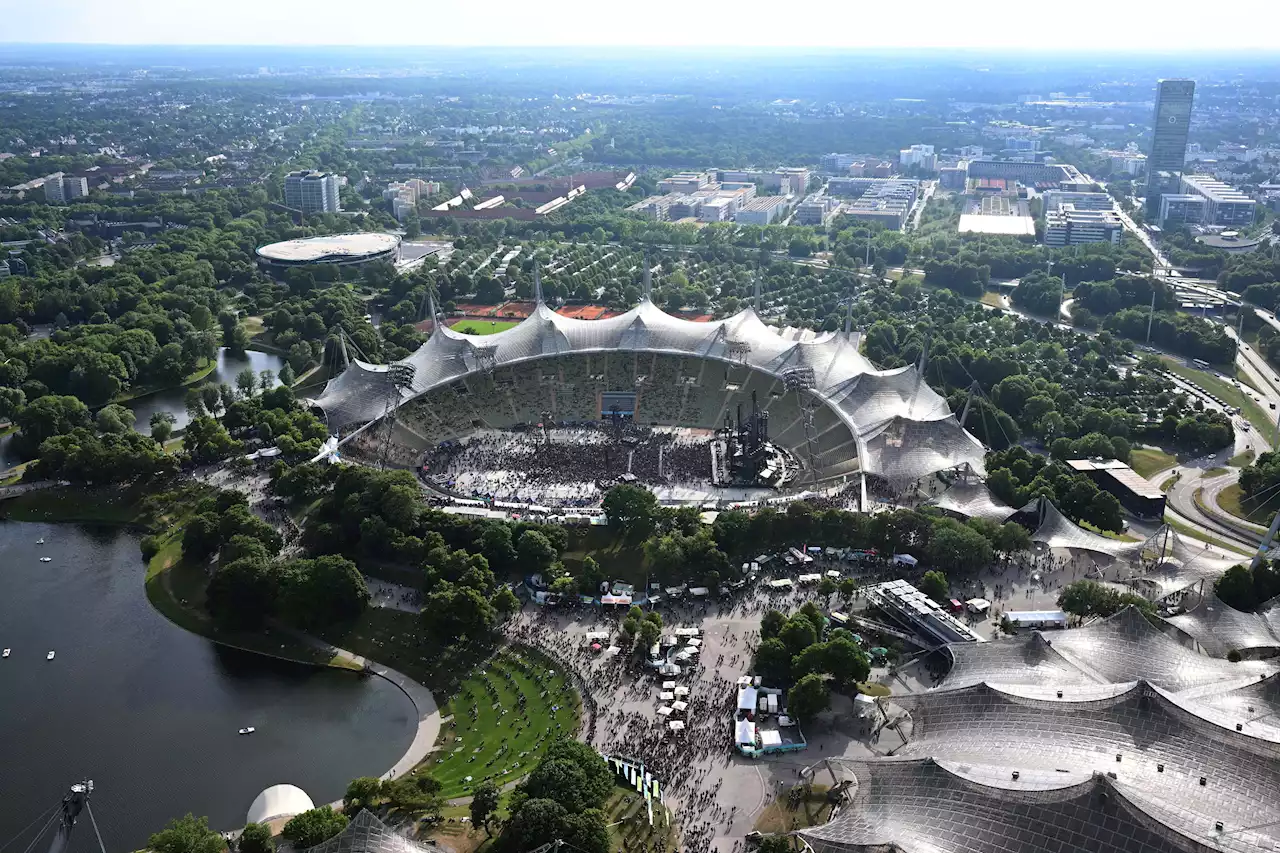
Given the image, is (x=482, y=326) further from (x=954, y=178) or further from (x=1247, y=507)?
(x=954, y=178)

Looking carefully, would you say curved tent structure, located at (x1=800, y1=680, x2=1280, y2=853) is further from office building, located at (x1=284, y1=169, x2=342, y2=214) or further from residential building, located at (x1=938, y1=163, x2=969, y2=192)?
residential building, located at (x1=938, y1=163, x2=969, y2=192)

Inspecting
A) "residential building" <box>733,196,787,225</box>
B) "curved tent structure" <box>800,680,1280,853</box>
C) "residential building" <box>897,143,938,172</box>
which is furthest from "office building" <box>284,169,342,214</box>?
"curved tent structure" <box>800,680,1280,853</box>

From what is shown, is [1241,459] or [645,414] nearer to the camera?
[1241,459]

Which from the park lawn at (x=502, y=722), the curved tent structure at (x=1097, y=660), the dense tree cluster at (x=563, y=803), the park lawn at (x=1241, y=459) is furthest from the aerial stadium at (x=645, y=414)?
the dense tree cluster at (x=563, y=803)

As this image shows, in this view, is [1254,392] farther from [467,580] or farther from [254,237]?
[254,237]

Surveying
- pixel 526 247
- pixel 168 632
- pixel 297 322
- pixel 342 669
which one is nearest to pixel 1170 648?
pixel 342 669

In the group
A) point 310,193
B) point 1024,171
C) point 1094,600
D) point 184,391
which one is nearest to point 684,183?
point 310,193
